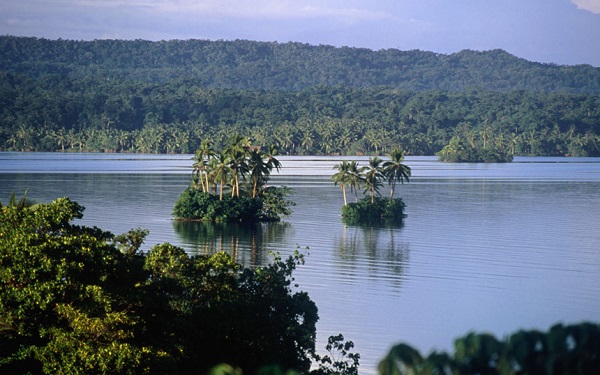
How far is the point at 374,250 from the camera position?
66.2m

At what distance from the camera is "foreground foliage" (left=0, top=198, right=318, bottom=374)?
2222 cm

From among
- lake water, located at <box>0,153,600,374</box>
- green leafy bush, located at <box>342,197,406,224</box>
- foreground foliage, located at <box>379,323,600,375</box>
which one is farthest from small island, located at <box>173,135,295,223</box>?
foreground foliage, located at <box>379,323,600,375</box>

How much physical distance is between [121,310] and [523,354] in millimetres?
12429

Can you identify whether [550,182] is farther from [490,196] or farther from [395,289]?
[395,289]

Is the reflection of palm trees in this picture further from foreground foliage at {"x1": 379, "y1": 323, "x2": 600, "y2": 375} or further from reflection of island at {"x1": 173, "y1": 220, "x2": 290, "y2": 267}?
foreground foliage at {"x1": 379, "y1": 323, "x2": 600, "y2": 375}

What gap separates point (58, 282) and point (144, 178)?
120134 millimetres

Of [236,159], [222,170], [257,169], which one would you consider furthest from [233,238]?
[236,159]

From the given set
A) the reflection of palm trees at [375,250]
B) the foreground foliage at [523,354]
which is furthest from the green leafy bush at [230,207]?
the foreground foliage at [523,354]

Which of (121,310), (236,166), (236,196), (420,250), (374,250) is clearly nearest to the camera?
(121,310)

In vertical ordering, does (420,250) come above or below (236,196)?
below

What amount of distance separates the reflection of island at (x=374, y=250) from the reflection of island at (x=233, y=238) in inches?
207

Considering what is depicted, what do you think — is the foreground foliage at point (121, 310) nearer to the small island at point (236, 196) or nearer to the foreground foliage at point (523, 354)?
the foreground foliage at point (523, 354)

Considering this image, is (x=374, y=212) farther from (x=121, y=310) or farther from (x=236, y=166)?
(x=121, y=310)

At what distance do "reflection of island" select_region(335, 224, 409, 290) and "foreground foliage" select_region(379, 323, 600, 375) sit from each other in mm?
38419
